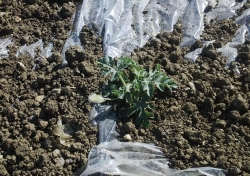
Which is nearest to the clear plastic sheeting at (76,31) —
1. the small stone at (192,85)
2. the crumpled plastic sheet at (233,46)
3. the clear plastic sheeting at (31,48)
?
the clear plastic sheeting at (31,48)

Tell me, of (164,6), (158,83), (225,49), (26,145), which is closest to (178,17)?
(164,6)

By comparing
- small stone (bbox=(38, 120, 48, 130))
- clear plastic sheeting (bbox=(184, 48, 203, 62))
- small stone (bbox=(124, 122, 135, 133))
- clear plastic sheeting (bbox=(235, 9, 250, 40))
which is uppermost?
clear plastic sheeting (bbox=(235, 9, 250, 40))

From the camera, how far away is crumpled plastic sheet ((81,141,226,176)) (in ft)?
8.64

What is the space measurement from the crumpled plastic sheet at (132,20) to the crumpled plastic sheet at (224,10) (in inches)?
3.1

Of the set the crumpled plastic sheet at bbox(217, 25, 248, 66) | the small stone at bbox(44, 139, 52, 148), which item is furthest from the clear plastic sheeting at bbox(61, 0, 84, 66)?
→ the crumpled plastic sheet at bbox(217, 25, 248, 66)

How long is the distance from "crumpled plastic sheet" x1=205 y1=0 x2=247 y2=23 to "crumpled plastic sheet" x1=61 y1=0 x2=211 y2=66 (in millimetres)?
80

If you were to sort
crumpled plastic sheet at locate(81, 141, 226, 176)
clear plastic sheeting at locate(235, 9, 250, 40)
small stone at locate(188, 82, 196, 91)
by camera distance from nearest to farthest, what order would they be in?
crumpled plastic sheet at locate(81, 141, 226, 176), small stone at locate(188, 82, 196, 91), clear plastic sheeting at locate(235, 9, 250, 40)

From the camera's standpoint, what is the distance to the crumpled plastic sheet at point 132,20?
3430mm

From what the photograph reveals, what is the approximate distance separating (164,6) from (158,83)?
40.5 inches

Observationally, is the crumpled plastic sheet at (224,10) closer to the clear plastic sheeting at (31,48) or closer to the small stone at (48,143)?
the clear plastic sheeting at (31,48)

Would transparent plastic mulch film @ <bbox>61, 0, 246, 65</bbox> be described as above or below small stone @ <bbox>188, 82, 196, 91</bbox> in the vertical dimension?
above

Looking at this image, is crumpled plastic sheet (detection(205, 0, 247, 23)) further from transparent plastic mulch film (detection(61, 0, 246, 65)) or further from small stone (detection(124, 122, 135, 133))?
small stone (detection(124, 122, 135, 133))

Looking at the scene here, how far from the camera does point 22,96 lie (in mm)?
3121

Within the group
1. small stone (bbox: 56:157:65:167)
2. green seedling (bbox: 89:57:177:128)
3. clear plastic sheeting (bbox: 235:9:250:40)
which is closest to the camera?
small stone (bbox: 56:157:65:167)
